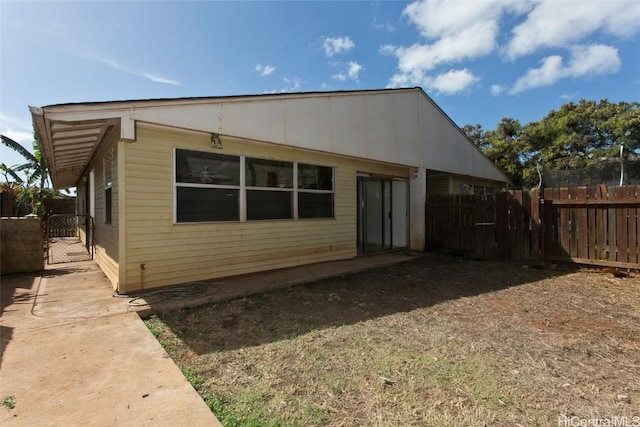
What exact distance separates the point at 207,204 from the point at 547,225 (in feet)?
24.3

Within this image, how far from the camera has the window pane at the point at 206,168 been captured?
5.38m

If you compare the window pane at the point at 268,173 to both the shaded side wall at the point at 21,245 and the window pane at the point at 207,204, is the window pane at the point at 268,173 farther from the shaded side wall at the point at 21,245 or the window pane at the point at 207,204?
the shaded side wall at the point at 21,245

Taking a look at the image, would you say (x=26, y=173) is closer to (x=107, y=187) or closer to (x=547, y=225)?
(x=107, y=187)

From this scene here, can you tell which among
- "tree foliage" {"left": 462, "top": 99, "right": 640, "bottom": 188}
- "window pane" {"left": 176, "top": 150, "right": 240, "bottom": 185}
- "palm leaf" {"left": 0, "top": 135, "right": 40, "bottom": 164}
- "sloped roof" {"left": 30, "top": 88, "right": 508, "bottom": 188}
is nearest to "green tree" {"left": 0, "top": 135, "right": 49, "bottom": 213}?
"palm leaf" {"left": 0, "top": 135, "right": 40, "bottom": 164}

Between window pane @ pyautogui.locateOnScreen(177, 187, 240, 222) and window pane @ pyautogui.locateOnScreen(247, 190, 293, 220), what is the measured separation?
0.33 meters

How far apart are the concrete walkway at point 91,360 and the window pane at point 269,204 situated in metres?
1.61

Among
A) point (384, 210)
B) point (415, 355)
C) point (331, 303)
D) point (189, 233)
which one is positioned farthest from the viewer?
point (384, 210)

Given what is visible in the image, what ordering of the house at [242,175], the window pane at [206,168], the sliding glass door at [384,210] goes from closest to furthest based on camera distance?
the house at [242,175], the window pane at [206,168], the sliding glass door at [384,210]

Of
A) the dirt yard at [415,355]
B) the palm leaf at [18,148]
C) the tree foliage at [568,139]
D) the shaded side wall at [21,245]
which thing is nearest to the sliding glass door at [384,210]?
the dirt yard at [415,355]

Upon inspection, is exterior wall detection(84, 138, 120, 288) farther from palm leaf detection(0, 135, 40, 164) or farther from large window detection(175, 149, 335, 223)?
palm leaf detection(0, 135, 40, 164)

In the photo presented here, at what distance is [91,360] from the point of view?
279 centimetres

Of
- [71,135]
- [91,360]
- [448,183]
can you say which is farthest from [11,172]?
[448,183]

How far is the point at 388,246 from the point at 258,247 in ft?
16.6

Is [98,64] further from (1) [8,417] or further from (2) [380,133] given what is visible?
(1) [8,417]
